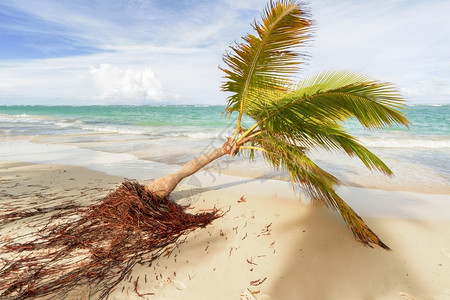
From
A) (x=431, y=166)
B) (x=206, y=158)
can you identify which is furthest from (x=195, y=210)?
(x=431, y=166)

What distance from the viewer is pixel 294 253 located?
9.26ft

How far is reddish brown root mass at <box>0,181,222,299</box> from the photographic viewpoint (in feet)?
7.48

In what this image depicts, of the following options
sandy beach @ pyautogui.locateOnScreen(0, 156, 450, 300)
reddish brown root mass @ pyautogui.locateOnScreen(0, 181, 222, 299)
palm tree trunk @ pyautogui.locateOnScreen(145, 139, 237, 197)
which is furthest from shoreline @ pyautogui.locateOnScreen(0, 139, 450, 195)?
reddish brown root mass @ pyautogui.locateOnScreen(0, 181, 222, 299)

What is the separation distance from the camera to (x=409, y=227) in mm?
3463

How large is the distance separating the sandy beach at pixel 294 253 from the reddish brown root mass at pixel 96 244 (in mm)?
165

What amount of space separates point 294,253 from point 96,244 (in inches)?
92.1

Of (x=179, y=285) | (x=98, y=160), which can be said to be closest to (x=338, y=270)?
(x=179, y=285)

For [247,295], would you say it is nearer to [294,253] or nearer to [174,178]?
[294,253]

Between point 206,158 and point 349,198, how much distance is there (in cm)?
302

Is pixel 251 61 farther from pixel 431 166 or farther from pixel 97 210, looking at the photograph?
pixel 431 166

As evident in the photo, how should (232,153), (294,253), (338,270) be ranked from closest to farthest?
(338,270) < (294,253) < (232,153)

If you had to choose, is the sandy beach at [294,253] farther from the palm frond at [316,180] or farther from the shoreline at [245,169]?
the shoreline at [245,169]

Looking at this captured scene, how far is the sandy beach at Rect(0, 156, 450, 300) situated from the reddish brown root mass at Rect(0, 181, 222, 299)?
0.54ft

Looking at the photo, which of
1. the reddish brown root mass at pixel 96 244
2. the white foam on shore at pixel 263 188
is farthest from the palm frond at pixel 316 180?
the reddish brown root mass at pixel 96 244
